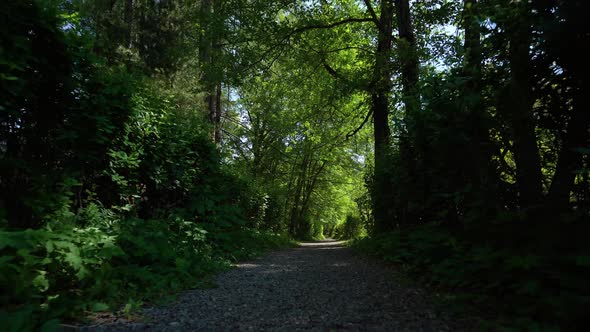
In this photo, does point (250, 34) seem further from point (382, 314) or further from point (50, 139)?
point (382, 314)

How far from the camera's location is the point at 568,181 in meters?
3.15

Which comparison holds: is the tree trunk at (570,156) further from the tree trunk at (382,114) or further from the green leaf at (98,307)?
the tree trunk at (382,114)

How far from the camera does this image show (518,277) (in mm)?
2824

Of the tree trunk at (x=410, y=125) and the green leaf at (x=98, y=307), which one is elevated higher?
the tree trunk at (x=410, y=125)

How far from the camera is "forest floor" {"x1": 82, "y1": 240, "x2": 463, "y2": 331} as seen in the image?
2.99 m

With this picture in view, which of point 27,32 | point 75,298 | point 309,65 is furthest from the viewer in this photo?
point 309,65

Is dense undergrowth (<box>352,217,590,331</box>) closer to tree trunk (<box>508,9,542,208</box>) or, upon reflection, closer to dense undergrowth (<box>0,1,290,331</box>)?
tree trunk (<box>508,9,542,208</box>)

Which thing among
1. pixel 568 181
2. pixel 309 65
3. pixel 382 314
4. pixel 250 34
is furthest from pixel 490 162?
pixel 309 65

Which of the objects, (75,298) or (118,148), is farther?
(118,148)

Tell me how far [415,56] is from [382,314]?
7.16 meters

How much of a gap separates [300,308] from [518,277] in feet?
6.63

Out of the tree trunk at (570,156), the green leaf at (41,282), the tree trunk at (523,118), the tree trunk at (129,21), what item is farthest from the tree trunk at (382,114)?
the tree trunk at (129,21)

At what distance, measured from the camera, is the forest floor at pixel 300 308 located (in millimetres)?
2992

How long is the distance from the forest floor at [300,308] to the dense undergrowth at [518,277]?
335mm
